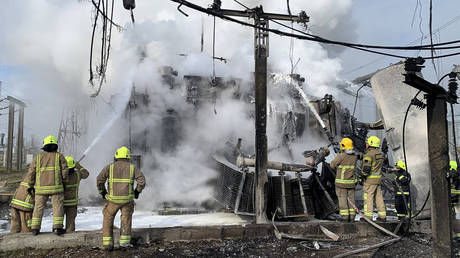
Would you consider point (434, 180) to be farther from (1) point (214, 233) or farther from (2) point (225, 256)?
(1) point (214, 233)

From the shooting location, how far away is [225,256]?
5203 millimetres

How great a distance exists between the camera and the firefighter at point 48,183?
5430 millimetres

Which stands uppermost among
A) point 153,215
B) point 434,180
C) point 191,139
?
point 191,139

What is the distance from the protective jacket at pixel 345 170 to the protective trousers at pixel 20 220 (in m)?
5.97

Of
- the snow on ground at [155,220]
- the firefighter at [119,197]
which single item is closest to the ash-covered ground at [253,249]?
the firefighter at [119,197]

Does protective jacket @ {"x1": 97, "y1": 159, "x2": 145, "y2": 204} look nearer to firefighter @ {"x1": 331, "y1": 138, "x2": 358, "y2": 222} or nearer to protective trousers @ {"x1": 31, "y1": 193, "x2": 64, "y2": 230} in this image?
protective trousers @ {"x1": 31, "y1": 193, "x2": 64, "y2": 230}

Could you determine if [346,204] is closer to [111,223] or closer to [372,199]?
[372,199]

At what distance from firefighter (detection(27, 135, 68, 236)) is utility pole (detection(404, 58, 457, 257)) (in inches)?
219

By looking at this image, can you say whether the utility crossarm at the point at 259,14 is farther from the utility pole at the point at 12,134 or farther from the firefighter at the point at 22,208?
the utility pole at the point at 12,134

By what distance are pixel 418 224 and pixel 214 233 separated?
13.7 feet

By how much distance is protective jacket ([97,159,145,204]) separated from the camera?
5.26m

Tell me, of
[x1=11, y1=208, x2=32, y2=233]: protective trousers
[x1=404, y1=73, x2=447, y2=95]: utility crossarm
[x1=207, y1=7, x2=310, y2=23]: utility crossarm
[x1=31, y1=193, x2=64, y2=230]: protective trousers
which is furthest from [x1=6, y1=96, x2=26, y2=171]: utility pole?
[x1=404, y1=73, x2=447, y2=95]: utility crossarm

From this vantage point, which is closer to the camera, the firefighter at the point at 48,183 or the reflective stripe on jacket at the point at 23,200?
the firefighter at the point at 48,183

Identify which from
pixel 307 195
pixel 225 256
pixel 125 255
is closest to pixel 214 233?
pixel 225 256
